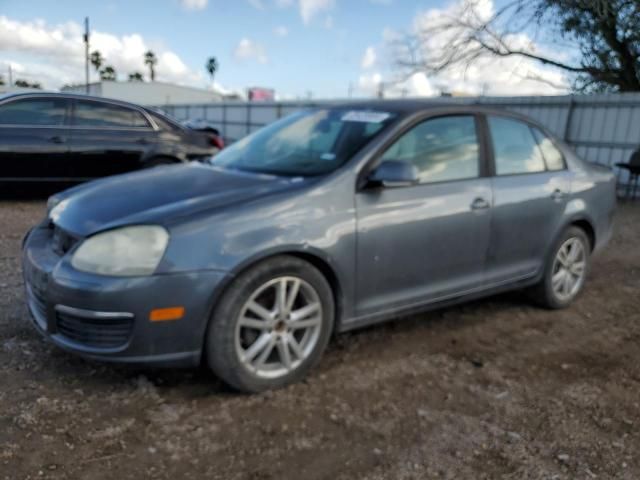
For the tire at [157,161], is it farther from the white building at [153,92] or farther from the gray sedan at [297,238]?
the white building at [153,92]

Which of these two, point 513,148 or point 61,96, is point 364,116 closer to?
point 513,148

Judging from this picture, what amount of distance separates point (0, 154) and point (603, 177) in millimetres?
6604

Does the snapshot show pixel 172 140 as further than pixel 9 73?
No

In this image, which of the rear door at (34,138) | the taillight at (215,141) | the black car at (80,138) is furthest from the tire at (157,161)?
the rear door at (34,138)

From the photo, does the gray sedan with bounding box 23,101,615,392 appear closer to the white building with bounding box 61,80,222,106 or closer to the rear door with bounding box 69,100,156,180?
the rear door with bounding box 69,100,156,180

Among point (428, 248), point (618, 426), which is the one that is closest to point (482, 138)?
point (428, 248)

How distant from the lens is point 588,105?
11688mm

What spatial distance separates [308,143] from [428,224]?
899 mm

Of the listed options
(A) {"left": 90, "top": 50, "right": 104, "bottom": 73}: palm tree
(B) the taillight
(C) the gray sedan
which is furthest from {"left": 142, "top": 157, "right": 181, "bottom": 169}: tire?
(A) {"left": 90, "top": 50, "right": 104, "bottom": 73}: palm tree

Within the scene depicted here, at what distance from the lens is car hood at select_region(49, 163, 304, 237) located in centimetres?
279

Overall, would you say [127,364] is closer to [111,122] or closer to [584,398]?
[584,398]

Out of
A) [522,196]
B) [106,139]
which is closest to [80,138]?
[106,139]

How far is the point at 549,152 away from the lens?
430cm

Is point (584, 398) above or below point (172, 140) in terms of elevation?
below
